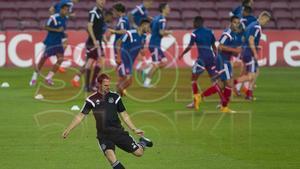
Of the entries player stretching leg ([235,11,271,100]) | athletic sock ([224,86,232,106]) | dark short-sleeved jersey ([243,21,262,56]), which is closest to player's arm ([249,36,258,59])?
player stretching leg ([235,11,271,100])

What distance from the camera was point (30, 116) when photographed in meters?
18.5

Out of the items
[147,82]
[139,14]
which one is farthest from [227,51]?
[139,14]

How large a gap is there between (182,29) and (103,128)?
2085cm

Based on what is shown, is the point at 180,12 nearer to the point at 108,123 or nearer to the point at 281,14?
the point at 281,14

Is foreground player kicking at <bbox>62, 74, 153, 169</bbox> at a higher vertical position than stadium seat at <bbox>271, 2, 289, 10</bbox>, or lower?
higher

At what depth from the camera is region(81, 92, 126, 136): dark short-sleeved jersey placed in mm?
11875

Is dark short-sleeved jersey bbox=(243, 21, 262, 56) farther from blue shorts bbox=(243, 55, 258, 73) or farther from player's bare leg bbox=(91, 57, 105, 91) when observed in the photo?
player's bare leg bbox=(91, 57, 105, 91)

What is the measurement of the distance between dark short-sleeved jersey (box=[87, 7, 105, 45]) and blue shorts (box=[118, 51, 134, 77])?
1450 millimetres

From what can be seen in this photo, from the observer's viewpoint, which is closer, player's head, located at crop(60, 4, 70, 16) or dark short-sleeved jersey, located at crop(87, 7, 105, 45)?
dark short-sleeved jersey, located at crop(87, 7, 105, 45)

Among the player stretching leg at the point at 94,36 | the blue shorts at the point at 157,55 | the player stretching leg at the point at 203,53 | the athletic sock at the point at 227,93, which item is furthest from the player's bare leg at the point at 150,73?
the athletic sock at the point at 227,93

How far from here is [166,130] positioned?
16891mm

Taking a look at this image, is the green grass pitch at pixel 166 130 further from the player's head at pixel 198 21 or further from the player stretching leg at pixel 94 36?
the player's head at pixel 198 21

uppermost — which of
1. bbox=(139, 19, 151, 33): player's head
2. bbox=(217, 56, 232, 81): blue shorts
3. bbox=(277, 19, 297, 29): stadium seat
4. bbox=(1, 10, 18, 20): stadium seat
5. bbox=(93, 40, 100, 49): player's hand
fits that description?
bbox=(139, 19, 151, 33): player's head

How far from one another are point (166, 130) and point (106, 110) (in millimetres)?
5064
